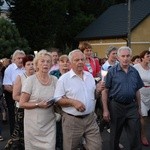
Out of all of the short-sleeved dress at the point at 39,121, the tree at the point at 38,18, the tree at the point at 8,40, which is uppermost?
the tree at the point at 38,18

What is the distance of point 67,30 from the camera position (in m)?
51.4

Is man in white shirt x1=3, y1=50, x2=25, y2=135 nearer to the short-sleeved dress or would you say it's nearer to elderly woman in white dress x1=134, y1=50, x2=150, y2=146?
elderly woman in white dress x1=134, y1=50, x2=150, y2=146

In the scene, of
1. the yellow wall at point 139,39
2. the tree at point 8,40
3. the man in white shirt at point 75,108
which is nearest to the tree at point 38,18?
the yellow wall at point 139,39

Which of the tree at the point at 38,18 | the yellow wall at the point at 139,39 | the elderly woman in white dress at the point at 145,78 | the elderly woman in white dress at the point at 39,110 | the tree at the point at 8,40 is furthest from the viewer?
the yellow wall at the point at 139,39

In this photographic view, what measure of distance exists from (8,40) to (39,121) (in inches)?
1111

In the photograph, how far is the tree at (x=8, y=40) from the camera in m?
32.5

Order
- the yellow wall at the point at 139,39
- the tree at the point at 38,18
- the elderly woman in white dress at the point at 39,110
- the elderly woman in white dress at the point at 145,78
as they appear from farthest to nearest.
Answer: the yellow wall at the point at 139,39 → the tree at the point at 38,18 → the elderly woman in white dress at the point at 145,78 → the elderly woman in white dress at the point at 39,110

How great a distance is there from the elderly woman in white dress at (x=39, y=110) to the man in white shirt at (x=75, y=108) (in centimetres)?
17

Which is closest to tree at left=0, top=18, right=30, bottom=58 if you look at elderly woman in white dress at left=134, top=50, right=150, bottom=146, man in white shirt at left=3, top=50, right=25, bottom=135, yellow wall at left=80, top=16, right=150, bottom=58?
yellow wall at left=80, top=16, right=150, bottom=58

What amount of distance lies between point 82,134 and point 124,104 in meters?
1.21

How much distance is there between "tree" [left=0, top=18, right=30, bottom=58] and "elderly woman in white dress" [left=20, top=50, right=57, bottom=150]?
88.1 ft

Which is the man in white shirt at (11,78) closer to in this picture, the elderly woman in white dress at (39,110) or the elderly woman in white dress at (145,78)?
the elderly woman in white dress at (145,78)

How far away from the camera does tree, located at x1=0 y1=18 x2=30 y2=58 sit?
32.5 m

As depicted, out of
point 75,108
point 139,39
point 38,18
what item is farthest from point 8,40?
point 75,108
